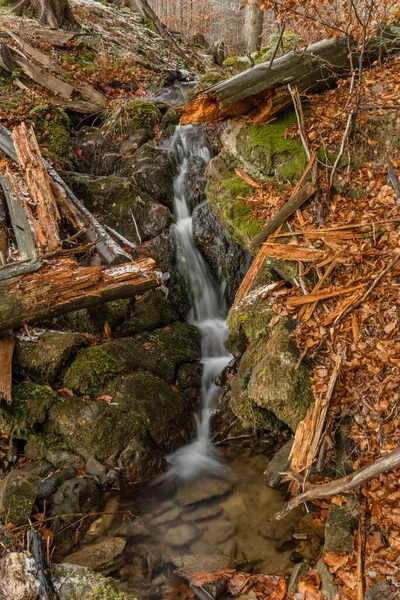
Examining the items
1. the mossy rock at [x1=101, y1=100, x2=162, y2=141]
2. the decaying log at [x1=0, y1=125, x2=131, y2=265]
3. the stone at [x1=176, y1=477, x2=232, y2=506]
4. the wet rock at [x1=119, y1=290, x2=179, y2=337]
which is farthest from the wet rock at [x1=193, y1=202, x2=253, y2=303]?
the stone at [x1=176, y1=477, x2=232, y2=506]

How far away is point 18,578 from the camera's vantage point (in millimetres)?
3641

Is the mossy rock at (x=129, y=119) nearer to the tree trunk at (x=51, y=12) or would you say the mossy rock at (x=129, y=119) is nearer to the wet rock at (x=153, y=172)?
the wet rock at (x=153, y=172)

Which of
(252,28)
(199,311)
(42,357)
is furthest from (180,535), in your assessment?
(252,28)

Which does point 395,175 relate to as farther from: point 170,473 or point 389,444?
point 170,473

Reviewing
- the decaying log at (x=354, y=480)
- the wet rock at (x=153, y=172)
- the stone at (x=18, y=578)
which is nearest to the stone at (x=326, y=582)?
the decaying log at (x=354, y=480)

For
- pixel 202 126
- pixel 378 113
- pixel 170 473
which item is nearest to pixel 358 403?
pixel 170 473

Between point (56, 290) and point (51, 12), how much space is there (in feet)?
41.7

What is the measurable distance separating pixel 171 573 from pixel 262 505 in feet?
4.52

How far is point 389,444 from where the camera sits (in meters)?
3.58

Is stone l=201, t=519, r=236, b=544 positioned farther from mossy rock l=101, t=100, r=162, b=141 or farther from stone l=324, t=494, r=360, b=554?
mossy rock l=101, t=100, r=162, b=141

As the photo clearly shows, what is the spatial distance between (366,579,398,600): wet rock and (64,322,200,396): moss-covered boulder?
166 inches

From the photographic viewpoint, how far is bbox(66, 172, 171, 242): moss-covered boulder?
28.1ft

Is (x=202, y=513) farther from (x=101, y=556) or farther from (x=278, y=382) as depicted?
(x=278, y=382)

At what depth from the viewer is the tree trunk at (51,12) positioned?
44.7 ft
